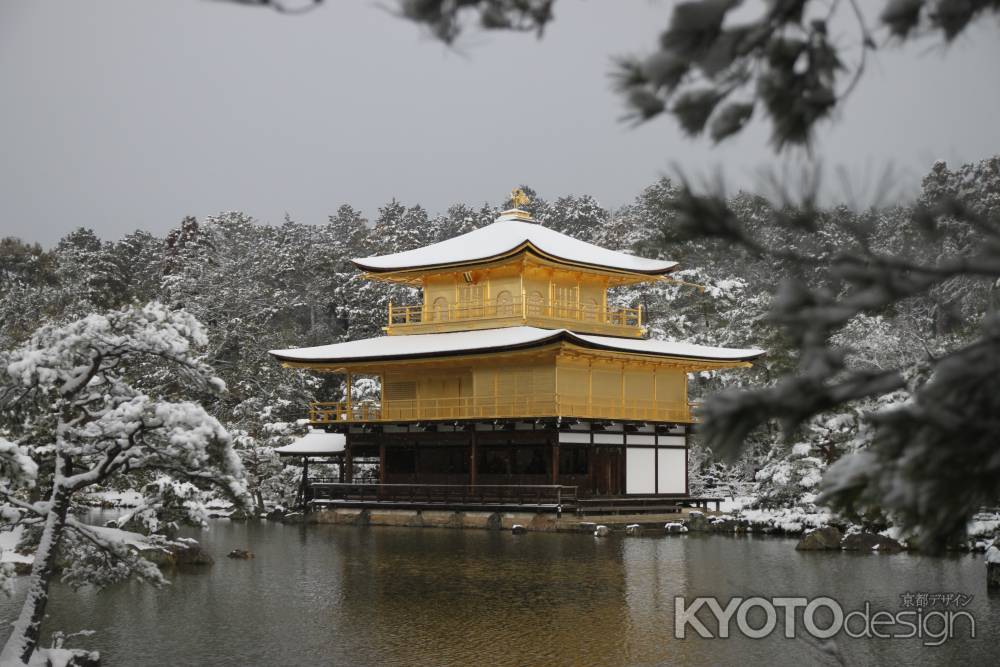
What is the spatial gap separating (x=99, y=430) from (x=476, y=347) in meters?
22.8

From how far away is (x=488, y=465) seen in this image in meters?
35.7

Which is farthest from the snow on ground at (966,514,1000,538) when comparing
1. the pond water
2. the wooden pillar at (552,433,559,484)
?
the wooden pillar at (552,433,559,484)

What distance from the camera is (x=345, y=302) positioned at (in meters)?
61.1

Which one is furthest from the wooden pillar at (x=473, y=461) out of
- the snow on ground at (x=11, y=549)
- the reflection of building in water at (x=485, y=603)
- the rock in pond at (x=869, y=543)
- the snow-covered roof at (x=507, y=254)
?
the snow on ground at (x=11, y=549)

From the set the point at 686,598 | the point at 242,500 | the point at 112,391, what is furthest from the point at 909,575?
the point at 112,391

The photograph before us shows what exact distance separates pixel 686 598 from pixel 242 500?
24.9 feet

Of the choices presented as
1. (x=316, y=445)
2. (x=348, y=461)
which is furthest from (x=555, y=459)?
(x=316, y=445)

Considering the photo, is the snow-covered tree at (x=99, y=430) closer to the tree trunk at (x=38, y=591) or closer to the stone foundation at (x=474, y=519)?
the tree trunk at (x=38, y=591)

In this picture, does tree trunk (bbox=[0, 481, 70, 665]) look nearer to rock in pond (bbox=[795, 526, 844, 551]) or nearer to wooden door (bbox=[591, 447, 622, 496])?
rock in pond (bbox=[795, 526, 844, 551])

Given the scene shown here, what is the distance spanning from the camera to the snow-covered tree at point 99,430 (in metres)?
11.0

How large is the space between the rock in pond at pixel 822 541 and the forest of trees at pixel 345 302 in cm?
255

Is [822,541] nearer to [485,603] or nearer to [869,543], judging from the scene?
[869,543]

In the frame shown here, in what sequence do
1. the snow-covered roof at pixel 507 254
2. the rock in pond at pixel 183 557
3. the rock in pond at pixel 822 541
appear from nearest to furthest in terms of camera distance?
1. the rock in pond at pixel 183 557
2. the rock in pond at pixel 822 541
3. the snow-covered roof at pixel 507 254

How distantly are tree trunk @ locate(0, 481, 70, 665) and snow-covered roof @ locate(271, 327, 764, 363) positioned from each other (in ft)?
71.1
